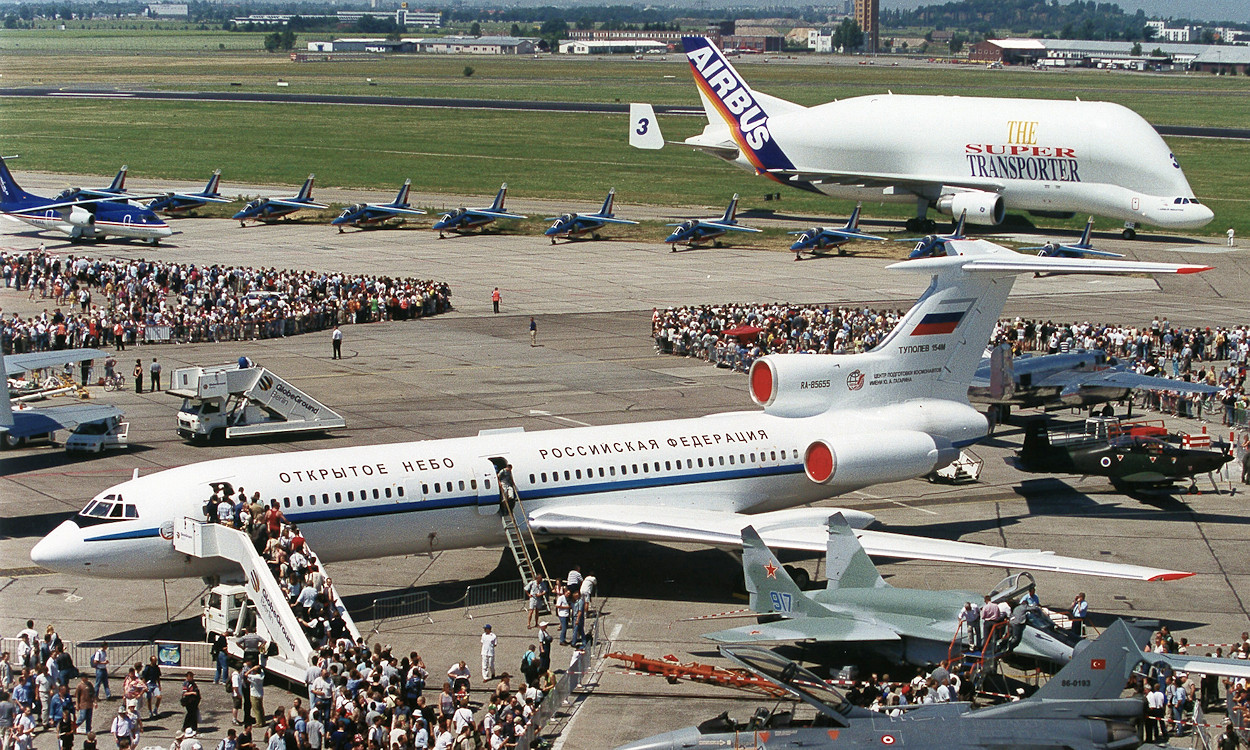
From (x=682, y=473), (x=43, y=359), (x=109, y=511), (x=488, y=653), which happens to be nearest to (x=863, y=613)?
(x=488, y=653)

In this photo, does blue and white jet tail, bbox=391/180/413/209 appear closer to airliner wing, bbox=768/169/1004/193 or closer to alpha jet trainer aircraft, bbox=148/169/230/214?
alpha jet trainer aircraft, bbox=148/169/230/214

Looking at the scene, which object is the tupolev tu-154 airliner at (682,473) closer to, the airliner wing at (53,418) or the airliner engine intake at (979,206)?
the airliner wing at (53,418)

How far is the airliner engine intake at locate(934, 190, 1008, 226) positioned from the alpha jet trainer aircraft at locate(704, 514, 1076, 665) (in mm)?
60524

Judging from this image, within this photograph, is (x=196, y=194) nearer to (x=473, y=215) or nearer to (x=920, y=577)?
(x=473, y=215)

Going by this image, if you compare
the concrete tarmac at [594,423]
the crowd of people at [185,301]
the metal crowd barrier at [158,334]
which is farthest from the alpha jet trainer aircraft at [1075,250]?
the metal crowd barrier at [158,334]

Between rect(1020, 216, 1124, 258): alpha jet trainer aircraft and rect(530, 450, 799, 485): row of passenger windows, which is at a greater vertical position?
rect(1020, 216, 1124, 258): alpha jet trainer aircraft

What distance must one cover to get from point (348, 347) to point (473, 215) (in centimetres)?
3063

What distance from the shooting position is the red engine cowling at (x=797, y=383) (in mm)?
36812

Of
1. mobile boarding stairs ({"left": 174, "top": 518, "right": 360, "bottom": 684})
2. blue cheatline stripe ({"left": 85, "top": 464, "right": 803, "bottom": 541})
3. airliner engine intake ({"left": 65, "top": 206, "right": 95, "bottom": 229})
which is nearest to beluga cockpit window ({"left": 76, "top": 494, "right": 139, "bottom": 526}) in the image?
blue cheatline stripe ({"left": 85, "top": 464, "right": 803, "bottom": 541})

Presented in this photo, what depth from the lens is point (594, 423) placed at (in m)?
48.8

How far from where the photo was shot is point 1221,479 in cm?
4359

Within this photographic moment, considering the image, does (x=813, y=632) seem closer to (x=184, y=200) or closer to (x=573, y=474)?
(x=573, y=474)

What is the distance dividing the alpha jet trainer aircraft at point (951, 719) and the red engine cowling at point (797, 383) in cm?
1452

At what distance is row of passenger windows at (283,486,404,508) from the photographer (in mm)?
31000
